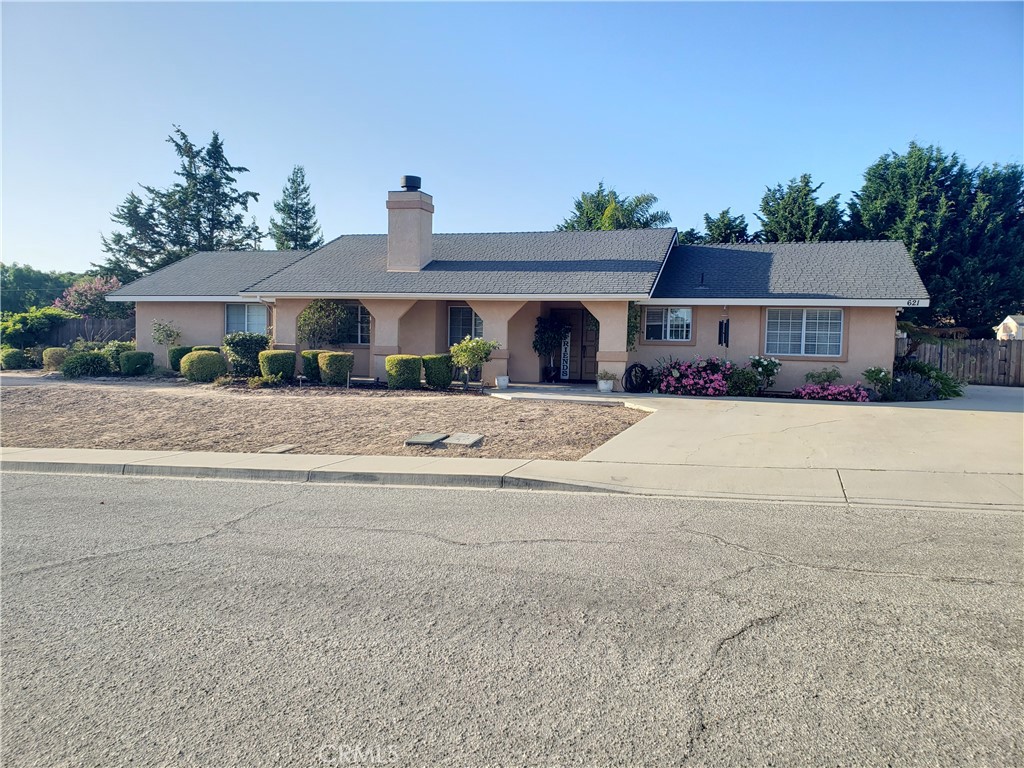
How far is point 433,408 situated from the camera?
624 inches

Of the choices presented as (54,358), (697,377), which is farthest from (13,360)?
(697,377)

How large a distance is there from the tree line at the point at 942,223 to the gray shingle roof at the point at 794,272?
6947mm

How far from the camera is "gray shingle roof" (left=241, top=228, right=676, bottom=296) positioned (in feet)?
67.9

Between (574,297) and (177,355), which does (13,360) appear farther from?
(574,297)

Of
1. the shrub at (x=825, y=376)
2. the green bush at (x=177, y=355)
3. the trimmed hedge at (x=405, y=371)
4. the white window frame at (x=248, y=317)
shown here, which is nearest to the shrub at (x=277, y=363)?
the trimmed hedge at (x=405, y=371)

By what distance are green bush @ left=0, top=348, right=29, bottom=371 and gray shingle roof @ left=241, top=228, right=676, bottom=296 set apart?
34.4ft

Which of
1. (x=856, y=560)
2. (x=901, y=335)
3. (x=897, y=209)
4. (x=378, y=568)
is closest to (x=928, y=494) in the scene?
(x=856, y=560)

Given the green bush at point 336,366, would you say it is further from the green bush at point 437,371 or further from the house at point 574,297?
the green bush at point 437,371

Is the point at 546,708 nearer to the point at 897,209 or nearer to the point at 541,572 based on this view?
the point at 541,572

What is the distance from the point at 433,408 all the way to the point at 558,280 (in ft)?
22.4

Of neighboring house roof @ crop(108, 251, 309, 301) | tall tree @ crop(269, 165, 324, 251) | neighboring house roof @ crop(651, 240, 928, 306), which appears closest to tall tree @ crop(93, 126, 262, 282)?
tall tree @ crop(269, 165, 324, 251)

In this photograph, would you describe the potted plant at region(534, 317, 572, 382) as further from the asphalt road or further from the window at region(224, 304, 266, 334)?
the asphalt road

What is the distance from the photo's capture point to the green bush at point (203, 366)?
71.5 ft

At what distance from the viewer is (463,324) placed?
23.3m
